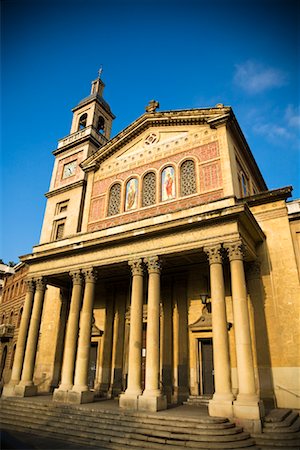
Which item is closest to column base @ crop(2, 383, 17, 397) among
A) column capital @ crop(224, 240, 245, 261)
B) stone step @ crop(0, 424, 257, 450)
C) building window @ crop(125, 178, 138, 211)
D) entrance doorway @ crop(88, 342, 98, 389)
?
entrance doorway @ crop(88, 342, 98, 389)

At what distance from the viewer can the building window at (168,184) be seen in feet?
54.4

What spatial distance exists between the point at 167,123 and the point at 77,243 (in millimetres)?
8943

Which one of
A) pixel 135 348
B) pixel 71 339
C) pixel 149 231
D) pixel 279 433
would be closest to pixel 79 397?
pixel 71 339

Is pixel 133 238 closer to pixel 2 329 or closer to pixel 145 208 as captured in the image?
pixel 145 208

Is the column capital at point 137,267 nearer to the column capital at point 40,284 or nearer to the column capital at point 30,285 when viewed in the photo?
the column capital at point 40,284

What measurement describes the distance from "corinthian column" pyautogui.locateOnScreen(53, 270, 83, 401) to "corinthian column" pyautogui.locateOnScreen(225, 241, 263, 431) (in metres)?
7.50

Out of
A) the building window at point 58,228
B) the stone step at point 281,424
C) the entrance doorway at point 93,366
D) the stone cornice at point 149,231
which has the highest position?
the building window at point 58,228

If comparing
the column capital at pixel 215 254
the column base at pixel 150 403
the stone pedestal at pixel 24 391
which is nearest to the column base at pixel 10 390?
the stone pedestal at pixel 24 391

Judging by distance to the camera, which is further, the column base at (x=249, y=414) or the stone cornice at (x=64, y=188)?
the stone cornice at (x=64, y=188)

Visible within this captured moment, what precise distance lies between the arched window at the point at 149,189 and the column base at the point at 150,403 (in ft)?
31.4

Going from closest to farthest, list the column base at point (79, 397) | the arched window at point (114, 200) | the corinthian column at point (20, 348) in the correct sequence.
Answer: the column base at point (79, 397) < the corinthian column at point (20, 348) < the arched window at point (114, 200)

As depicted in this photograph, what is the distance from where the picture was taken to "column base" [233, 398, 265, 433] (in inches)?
353

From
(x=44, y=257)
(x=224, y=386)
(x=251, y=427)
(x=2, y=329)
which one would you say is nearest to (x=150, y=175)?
(x=44, y=257)

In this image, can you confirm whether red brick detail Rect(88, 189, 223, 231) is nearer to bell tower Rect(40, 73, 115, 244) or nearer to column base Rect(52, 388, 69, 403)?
bell tower Rect(40, 73, 115, 244)
